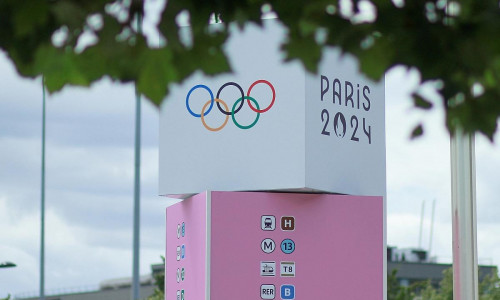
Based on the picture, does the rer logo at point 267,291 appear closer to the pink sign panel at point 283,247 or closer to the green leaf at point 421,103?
the pink sign panel at point 283,247

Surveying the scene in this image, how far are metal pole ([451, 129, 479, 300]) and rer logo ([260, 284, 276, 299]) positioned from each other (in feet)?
5.92

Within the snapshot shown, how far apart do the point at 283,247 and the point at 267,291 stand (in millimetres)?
381

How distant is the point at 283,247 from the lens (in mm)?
8086

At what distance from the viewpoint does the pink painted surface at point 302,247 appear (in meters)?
7.97

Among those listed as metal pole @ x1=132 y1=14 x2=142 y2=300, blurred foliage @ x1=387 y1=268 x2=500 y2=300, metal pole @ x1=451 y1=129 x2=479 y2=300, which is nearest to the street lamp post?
metal pole @ x1=132 y1=14 x2=142 y2=300

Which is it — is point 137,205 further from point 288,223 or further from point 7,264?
point 288,223

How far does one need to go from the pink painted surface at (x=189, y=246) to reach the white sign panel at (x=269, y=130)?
7.2 inches

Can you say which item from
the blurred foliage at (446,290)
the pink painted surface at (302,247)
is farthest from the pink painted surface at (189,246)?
the blurred foliage at (446,290)

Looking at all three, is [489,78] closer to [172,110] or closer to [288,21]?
[288,21]

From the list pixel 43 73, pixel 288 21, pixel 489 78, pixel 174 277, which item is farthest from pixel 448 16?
pixel 174 277

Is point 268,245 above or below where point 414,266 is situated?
above

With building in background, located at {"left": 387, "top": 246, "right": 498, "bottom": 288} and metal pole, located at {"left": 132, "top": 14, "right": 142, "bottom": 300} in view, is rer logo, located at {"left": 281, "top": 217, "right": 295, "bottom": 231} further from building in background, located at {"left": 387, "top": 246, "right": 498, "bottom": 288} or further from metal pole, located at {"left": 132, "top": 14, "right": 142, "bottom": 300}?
building in background, located at {"left": 387, "top": 246, "right": 498, "bottom": 288}

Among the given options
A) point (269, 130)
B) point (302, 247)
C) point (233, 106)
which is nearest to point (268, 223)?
point (302, 247)

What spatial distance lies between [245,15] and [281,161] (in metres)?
5.80
